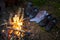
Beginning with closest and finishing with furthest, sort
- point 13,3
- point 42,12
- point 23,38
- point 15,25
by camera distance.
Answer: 1. point 23,38
2. point 15,25
3. point 42,12
4. point 13,3

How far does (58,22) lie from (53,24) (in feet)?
0.77

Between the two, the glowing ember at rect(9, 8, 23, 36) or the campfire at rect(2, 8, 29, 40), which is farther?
the glowing ember at rect(9, 8, 23, 36)

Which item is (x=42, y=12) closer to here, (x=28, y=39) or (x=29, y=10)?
(x=29, y=10)

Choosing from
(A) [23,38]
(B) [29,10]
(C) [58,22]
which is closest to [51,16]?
(C) [58,22]

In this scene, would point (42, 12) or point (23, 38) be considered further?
point (42, 12)

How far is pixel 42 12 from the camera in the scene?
5086mm

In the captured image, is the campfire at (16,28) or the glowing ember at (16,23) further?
the glowing ember at (16,23)

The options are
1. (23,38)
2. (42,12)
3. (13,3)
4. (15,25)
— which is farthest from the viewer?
(13,3)

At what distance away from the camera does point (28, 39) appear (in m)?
4.21

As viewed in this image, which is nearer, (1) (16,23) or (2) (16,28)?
(2) (16,28)

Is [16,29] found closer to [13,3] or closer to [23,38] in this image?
[23,38]

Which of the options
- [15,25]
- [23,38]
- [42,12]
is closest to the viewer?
[23,38]

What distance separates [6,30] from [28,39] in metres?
0.58

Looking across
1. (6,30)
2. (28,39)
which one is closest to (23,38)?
(28,39)
